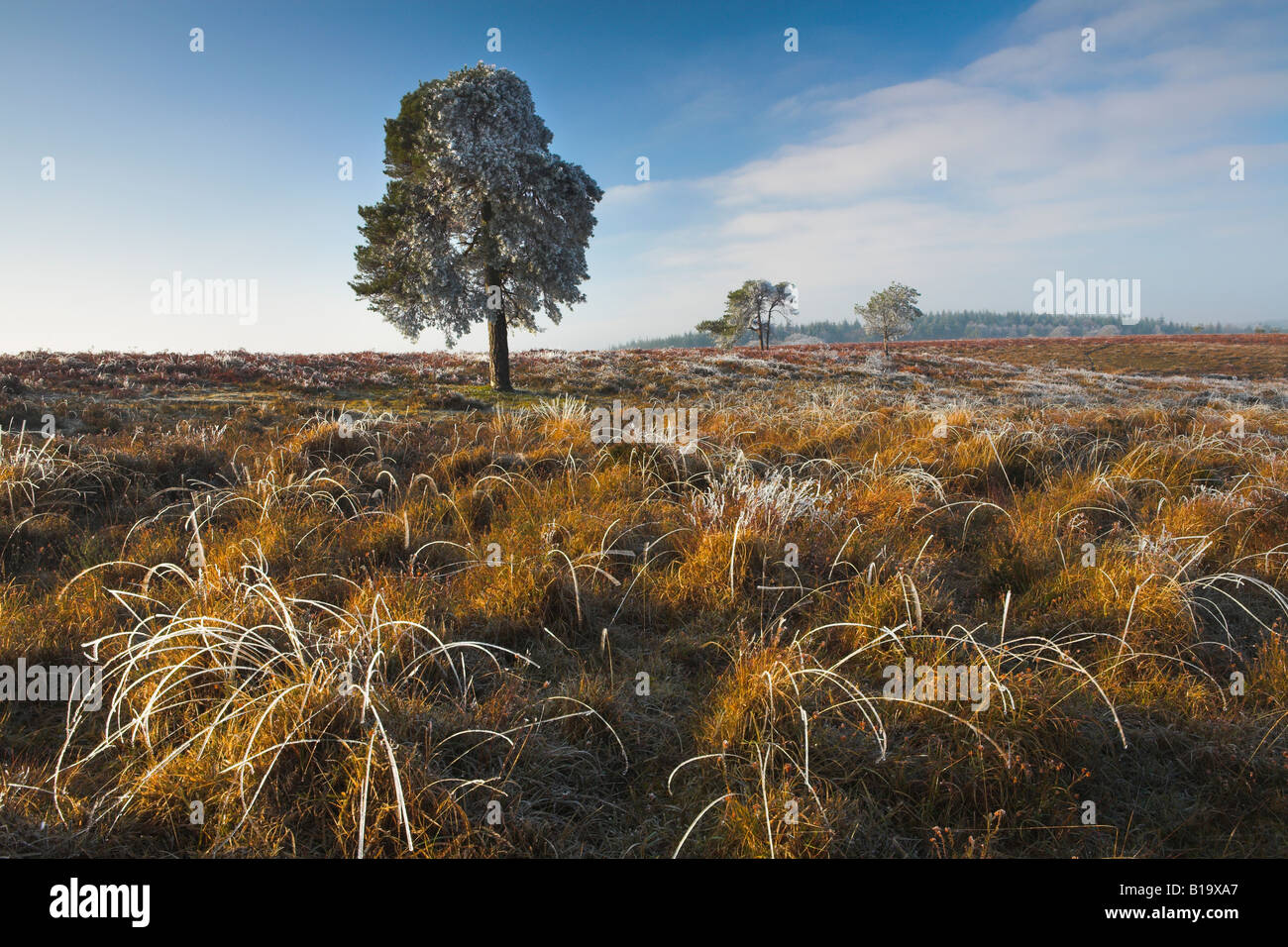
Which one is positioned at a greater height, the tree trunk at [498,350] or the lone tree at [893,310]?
the lone tree at [893,310]

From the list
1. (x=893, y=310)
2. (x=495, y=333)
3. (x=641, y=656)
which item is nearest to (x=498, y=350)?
(x=495, y=333)

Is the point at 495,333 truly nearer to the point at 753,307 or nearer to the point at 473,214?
the point at 473,214

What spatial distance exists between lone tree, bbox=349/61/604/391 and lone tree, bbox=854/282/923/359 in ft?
164

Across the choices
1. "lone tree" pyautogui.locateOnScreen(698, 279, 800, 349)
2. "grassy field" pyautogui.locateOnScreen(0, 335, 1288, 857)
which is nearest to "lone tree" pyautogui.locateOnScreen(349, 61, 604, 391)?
"grassy field" pyautogui.locateOnScreen(0, 335, 1288, 857)

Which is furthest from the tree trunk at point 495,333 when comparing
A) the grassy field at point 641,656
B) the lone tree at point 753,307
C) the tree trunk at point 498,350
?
the lone tree at point 753,307

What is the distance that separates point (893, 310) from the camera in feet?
194

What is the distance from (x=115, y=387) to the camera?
565 inches

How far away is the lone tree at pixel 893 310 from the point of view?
59375 mm

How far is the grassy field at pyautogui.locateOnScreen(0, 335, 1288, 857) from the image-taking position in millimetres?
2100

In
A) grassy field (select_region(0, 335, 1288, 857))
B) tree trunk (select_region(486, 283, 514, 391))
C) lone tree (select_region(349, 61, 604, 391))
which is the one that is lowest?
grassy field (select_region(0, 335, 1288, 857))

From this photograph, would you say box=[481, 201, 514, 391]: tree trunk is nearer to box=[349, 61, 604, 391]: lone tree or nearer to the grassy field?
box=[349, 61, 604, 391]: lone tree

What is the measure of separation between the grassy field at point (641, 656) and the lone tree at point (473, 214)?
11814mm

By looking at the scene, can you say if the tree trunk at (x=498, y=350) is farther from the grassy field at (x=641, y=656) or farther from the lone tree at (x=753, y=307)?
the lone tree at (x=753, y=307)
